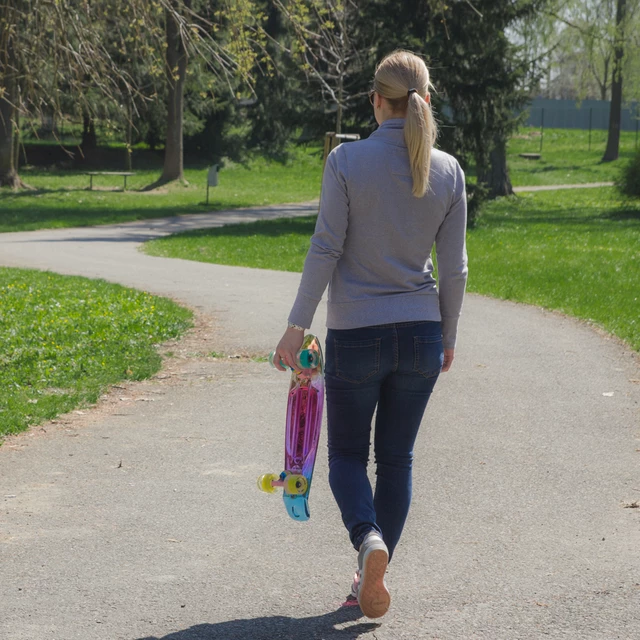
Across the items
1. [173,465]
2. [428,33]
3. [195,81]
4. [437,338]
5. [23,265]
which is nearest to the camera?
[437,338]

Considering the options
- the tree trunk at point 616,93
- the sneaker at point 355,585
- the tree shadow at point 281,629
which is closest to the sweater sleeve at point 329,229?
the sneaker at point 355,585

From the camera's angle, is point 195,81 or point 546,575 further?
point 195,81

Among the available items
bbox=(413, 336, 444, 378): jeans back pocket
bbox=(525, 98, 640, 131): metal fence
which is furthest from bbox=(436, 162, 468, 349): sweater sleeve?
bbox=(525, 98, 640, 131): metal fence

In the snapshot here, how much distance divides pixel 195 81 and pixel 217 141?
805 centimetres

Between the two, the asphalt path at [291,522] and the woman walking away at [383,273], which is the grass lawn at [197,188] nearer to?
the asphalt path at [291,522]

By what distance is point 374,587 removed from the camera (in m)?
3.16

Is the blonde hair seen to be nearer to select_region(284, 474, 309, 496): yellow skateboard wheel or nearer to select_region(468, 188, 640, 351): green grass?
select_region(284, 474, 309, 496): yellow skateboard wheel

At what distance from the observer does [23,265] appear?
15.4 metres

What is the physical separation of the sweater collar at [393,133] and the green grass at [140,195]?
1895cm

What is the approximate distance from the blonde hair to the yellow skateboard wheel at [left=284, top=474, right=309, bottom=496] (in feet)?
3.55

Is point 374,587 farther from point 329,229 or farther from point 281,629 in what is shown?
point 329,229

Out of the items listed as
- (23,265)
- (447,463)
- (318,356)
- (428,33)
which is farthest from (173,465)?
(428,33)

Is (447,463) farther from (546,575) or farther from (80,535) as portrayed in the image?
(80,535)

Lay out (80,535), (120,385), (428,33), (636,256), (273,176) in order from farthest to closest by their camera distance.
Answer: (273,176) → (428,33) → (636,256) → (120,385) → (80,535)
